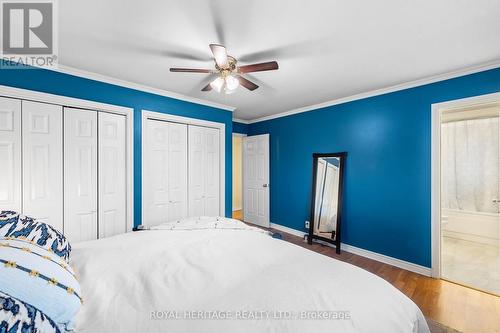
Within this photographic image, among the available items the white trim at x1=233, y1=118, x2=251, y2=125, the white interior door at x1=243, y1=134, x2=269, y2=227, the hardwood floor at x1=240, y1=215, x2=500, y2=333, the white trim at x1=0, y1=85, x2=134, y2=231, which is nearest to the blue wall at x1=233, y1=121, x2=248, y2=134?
the white trim at x1=233, y1=118, x2=251, y2=125

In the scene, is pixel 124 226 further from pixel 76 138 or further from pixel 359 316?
pixel 359 316

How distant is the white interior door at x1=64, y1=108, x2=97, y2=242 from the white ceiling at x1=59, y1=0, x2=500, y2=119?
59 cm

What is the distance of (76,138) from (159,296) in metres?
2.27

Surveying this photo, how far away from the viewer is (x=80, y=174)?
2.54 metres

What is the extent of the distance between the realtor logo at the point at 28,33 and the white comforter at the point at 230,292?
1685 mm

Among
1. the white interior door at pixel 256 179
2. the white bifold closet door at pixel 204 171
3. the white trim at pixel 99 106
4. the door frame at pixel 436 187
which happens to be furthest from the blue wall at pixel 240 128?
the door frame at pixel 436 187

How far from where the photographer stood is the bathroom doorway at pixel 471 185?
3617 millimetres

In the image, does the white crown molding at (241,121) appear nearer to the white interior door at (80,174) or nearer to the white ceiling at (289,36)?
the white ceiling at (289,36)

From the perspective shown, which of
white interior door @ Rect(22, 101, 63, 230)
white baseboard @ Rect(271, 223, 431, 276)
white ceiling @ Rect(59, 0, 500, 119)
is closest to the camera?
white ceiling @ Rect(59, 0, 500, 119)

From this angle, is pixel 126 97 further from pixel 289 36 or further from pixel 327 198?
pixel 327 198

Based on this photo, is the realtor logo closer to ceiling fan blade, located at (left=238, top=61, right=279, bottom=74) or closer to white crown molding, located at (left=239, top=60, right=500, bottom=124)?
ceiling fan blade, located at (left=238, top=61, right=279, bottom=74)

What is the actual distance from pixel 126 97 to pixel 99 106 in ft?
1.11

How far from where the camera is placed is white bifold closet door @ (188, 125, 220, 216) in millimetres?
3498

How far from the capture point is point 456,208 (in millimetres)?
4133
